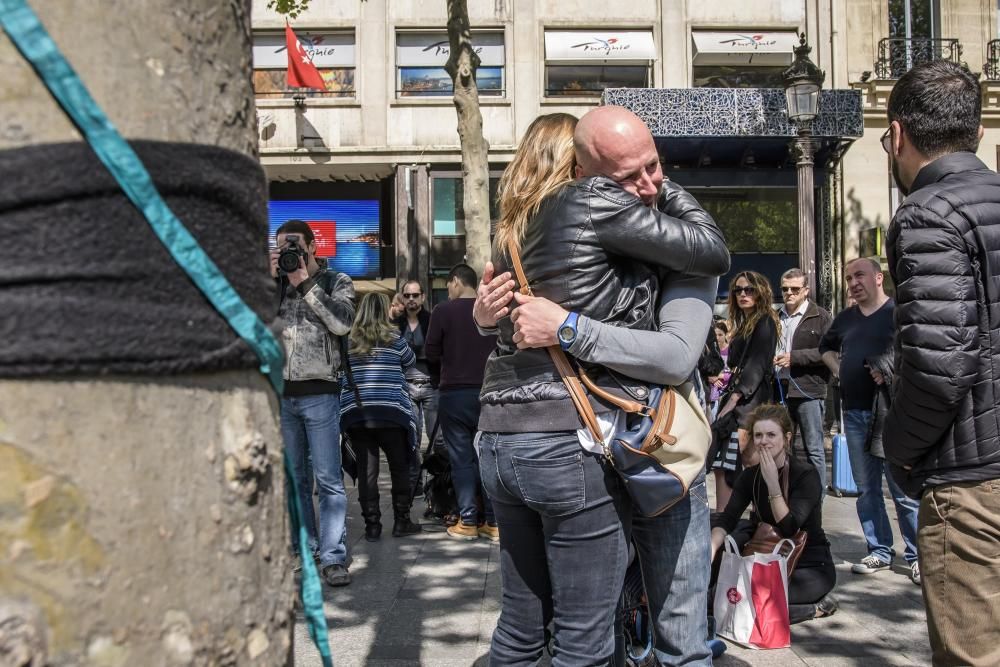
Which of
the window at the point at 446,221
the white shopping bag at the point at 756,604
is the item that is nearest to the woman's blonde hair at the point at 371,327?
the white shopping bag at the point at 756,604

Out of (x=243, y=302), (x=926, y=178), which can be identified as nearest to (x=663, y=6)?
(x=926, y=178)

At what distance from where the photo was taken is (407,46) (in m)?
19.2

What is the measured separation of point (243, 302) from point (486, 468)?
1.45 meters

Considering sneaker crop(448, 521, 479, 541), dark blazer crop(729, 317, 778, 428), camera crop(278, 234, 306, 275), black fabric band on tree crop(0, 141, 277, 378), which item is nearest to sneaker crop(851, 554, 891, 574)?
dark blazer crop(729, 317, 778, 428)

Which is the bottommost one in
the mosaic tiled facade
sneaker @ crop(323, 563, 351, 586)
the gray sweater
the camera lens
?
sneaker @ crop(323, 563, 351, 586)

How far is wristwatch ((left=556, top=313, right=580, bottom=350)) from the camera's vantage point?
7.43 feet

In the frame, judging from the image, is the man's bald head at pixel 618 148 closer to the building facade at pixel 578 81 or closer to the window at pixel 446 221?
the building facade at pixel 578 81

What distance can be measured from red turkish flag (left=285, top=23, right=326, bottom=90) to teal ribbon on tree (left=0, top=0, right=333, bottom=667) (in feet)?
59.0

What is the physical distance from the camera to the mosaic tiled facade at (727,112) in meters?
17.5

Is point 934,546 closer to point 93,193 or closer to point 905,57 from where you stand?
point 93,193

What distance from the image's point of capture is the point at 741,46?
1914 cm

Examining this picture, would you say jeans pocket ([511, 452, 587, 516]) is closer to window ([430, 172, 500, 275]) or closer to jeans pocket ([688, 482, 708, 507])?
jeans pocket ([688, 482, 708, 507])

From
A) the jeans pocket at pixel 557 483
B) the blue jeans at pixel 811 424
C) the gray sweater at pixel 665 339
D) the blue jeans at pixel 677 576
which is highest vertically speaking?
the gray sweater at pixel 665 339

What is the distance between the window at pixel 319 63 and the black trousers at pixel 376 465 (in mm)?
13543
